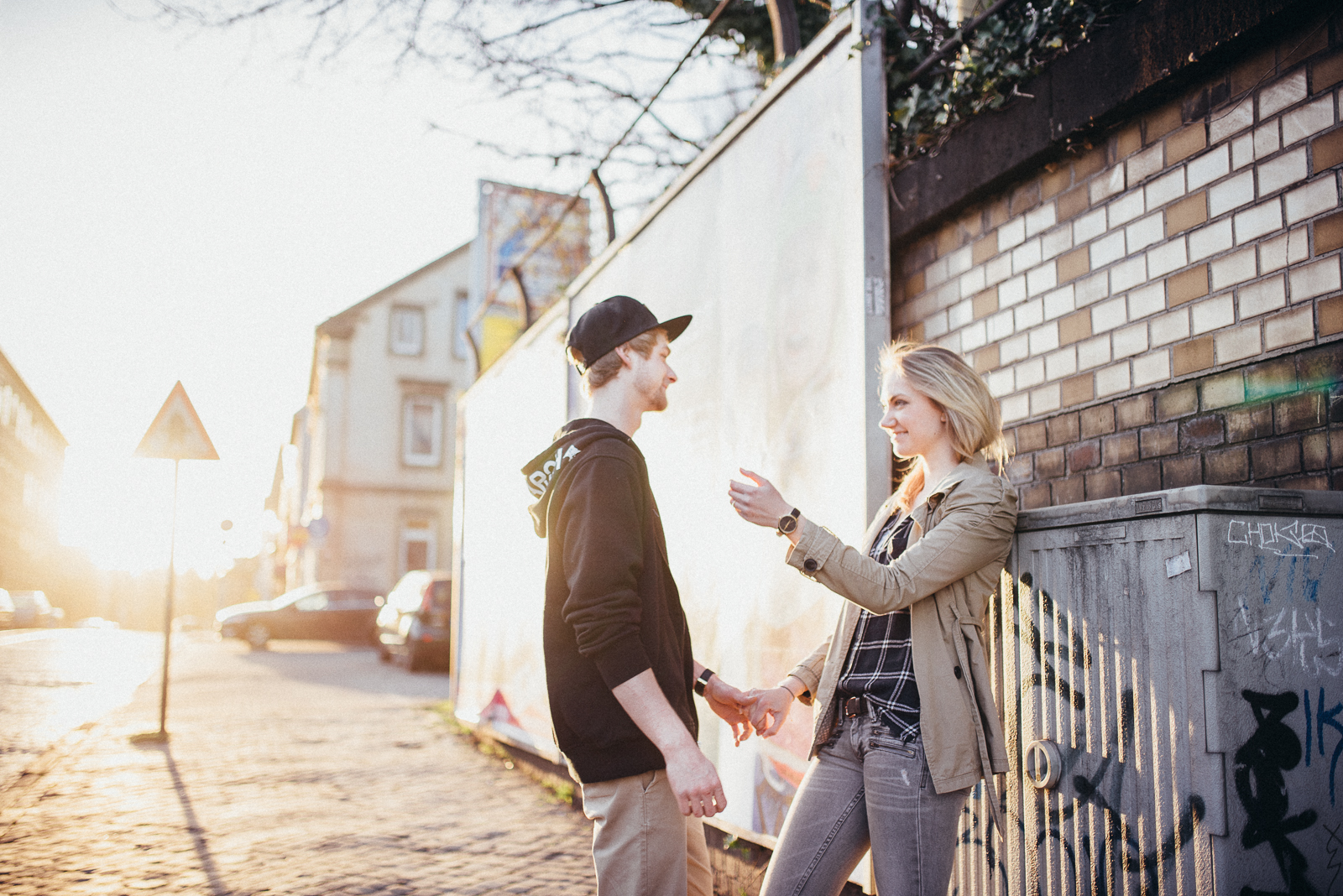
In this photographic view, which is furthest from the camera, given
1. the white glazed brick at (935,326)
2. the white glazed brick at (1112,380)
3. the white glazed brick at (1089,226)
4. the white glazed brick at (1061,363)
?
the white glazed brick at (935,326)

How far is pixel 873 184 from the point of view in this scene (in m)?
3.74

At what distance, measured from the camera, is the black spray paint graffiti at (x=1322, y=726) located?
2.10 meters

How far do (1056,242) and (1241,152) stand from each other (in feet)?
2.38

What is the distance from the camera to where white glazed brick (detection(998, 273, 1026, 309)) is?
11.5 feet

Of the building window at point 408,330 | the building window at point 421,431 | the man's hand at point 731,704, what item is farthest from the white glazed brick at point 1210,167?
the building window at point 408,330

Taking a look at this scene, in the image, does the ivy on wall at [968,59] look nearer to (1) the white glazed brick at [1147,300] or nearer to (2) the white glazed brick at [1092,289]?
(2) the white glazed brick at [1092,289]

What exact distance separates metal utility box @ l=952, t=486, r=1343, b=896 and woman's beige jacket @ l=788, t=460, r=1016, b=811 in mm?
241

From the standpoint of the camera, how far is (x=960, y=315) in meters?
3.83

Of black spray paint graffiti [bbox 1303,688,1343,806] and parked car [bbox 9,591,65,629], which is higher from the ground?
black spray paint graffiti [bbox 1303,688,1343,806]

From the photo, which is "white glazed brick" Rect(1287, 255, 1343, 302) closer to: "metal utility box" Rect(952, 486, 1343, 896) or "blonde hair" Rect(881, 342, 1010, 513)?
"metal utility box" Rect(952, 486, 1343, 896)

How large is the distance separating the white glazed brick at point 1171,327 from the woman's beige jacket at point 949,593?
2.67 feet

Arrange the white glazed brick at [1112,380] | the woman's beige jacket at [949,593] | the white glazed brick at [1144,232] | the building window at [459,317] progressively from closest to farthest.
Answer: the woman's beige jacket at [949,593] → the white glazed brick at [1144,232] → the white glazed brick at [1112,380] → the building window at [459,317]

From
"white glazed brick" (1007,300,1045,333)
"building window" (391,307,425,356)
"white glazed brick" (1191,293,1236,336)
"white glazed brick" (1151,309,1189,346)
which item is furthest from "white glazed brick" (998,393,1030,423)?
"building window" (391,307,425,356)

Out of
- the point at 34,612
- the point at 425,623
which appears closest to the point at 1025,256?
the point at 34,612
